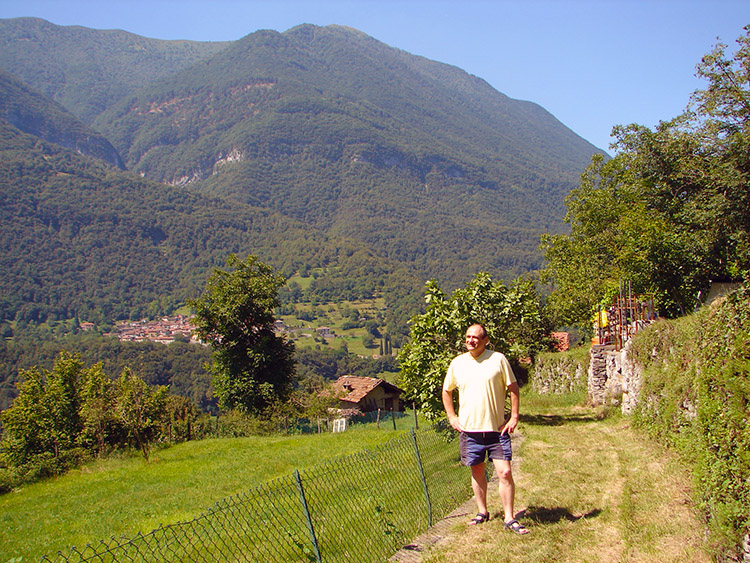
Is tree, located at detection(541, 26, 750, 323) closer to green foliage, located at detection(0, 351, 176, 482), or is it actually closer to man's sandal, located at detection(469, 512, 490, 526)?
man's sandal, located at detection(469, 512, 490, 526)

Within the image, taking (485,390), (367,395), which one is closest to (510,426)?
(485,390)

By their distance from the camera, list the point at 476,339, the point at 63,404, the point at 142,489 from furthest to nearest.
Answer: the point at 63,404 → the point at 142,489 → the point at 476,339

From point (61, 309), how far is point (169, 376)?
8393 centimetres

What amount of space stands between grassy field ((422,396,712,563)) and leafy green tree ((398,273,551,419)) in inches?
85.1

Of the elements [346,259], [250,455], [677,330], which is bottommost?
[250,455]

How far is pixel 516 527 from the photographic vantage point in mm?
5711

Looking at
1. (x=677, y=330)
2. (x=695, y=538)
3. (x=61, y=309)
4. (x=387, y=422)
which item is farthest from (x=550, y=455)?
(x=61, y=309)

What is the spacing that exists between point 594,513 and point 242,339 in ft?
92.3

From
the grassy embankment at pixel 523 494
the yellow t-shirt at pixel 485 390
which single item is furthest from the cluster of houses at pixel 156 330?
the yellow t-shirt at pixel 485 390

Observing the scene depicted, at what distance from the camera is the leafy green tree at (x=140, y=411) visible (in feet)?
79.9

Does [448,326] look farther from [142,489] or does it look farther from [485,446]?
[142,489]

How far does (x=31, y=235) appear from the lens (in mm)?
177375

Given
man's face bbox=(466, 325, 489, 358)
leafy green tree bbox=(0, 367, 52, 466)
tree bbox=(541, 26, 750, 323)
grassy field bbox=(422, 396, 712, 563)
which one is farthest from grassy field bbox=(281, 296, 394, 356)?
man's face bbox=(466, 325, 489, 358)

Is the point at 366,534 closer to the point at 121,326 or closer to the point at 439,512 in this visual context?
the point at 439,512
